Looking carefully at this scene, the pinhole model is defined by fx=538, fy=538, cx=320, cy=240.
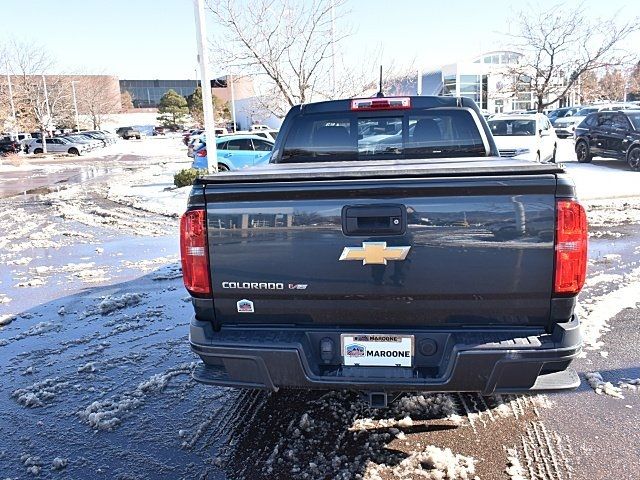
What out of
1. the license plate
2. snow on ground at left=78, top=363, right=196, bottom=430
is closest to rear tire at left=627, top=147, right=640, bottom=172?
snow on ground at left=78, top=363, right=196, bottom=430

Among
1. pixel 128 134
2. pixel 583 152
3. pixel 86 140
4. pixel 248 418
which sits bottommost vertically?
pixel 248 418

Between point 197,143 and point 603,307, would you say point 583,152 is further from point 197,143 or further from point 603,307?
point 603,307

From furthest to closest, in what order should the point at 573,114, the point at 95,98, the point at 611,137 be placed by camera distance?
the point at 95,98
the point at 573,114
the point at 611,137

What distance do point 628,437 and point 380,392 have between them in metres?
1.72

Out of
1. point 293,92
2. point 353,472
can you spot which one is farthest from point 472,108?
point 293,92

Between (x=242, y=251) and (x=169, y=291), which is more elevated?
(x=242, y=251)

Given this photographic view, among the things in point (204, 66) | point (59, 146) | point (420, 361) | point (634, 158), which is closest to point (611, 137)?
point (634, 158)

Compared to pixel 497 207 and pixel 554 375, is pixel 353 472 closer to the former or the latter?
pixel 554 375

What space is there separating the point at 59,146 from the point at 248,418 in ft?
167

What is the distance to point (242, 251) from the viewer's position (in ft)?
9.40

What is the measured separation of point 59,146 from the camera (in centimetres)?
4822

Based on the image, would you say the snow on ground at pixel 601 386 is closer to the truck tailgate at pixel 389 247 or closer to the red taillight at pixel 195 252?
the truck tailgate at pixel 389 247

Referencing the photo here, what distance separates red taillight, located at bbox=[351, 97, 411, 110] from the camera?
178 inches

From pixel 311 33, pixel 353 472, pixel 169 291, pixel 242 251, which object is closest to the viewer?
pixel 242 251
